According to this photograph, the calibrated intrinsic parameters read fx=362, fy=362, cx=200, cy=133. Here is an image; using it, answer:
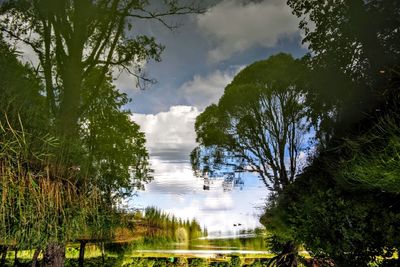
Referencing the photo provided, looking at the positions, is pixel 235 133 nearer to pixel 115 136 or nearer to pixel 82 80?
pixel 115 136

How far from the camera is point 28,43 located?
38.0 ft

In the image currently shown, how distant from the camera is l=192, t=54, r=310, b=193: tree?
53.2ft

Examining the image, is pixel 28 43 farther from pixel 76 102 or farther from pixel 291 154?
pixel 291 154

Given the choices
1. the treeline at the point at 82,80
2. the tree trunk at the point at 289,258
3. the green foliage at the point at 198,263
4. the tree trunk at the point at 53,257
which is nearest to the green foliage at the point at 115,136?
the treeline at the point at 82,80

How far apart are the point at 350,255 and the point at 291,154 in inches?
388

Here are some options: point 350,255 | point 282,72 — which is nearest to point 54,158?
point 350,255

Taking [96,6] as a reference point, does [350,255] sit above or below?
below

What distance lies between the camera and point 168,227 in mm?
24344

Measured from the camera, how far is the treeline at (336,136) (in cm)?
511

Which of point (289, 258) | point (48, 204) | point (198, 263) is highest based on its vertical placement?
point (48, 204)

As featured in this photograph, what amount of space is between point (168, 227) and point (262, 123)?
11355 mm

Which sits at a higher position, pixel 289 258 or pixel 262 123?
pixel 262 123

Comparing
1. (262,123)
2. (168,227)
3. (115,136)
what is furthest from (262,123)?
(168,227)

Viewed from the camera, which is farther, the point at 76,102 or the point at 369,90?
the point at 76,102
